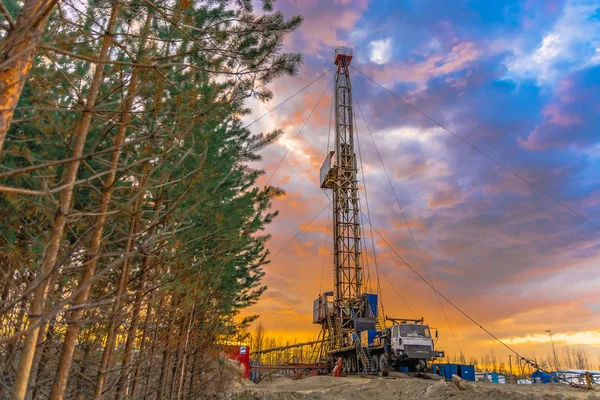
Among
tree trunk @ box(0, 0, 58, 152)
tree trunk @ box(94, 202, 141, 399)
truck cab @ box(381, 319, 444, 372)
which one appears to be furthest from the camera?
truck cab @ box(381, 319, 444, 372)

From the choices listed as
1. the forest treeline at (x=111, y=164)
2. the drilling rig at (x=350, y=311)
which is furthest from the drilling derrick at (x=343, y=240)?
the forest treeline at (x=111, y=164)

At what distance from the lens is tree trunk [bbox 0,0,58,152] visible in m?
2.60

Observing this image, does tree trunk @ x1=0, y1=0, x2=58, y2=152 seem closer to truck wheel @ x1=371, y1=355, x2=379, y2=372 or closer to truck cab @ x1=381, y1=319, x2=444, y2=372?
truck cab @ x1=381, y1=319, x2=444, y2=372

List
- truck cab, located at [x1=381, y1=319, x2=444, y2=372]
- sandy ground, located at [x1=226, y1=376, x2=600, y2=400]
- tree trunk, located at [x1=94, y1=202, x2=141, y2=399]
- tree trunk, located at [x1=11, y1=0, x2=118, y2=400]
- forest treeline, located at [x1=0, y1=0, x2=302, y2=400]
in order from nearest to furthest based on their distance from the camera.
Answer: tree trunk, located at [x1=11, y1=0, x2=118, y2=400]
forest treeline, located at [x1=0, y1=0, x2=302, y2=400]
tree trunk, located at [x1=94, y1=202, x2=141, y2=399]
sandy ground, located at [x1=226, y1=376, x2=600, y2=400]
truck cab, located at [x1=381, y1=319, x2=444, y2=372]

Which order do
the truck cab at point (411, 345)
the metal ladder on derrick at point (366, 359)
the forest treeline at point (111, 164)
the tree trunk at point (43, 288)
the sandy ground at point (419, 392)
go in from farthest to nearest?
the metal ladder on derrick at point (366, 359)
the truck cab at point (411, 345)
the sandy ground at point (419, 392)
the forest treeline at point (111, 164)
the tree trunk at point (43, 288)

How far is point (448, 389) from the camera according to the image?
17500mm

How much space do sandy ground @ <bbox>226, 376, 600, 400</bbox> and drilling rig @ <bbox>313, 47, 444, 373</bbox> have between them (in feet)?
7.86

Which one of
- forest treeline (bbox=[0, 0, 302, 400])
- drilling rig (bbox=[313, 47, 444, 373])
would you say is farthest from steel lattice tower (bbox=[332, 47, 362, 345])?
forest treeline (bbox=[0, 0, 302, 400])

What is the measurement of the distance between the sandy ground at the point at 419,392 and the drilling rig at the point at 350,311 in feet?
7.86

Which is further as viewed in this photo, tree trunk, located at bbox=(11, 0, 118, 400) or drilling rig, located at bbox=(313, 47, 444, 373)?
drilling rig, located at bbox=(313, 47, 444, 373)

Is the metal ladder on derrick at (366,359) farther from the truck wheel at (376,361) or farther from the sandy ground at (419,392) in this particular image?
the sandy ground at (419,392)

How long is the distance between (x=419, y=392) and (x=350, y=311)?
18901mm

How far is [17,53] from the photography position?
255 centimetres

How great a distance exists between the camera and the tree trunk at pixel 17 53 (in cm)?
260
